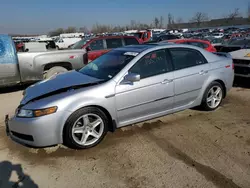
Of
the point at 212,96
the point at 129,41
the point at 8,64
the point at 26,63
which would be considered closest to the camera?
the point at 212,96

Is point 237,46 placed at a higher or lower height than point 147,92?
higher

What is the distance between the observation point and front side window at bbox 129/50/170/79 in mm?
3664

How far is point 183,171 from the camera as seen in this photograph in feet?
9.05

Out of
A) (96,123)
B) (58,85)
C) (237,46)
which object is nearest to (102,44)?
(237,46)

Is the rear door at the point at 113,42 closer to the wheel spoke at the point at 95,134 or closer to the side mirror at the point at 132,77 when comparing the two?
the side mirror at the point at 132,77

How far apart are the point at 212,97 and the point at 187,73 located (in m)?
1.02

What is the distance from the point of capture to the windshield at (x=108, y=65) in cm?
367

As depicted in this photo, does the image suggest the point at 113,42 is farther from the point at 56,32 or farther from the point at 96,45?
the point at 56,32

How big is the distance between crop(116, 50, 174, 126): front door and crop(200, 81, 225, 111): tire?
3.18ft

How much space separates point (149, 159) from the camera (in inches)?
120

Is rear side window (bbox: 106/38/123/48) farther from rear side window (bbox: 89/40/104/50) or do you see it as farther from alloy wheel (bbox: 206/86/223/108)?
alloy wheel (bbox: 206/86/223/108)

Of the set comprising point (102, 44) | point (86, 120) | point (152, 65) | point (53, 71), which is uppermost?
point (102, 44)

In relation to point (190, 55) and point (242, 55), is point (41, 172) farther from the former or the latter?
point (242, 55)

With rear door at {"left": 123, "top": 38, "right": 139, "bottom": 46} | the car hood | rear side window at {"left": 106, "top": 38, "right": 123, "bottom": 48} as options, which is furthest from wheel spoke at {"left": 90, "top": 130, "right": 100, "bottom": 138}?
rear door at {"left": 123, "top": 38, "right": 139, "bottom": 46}
